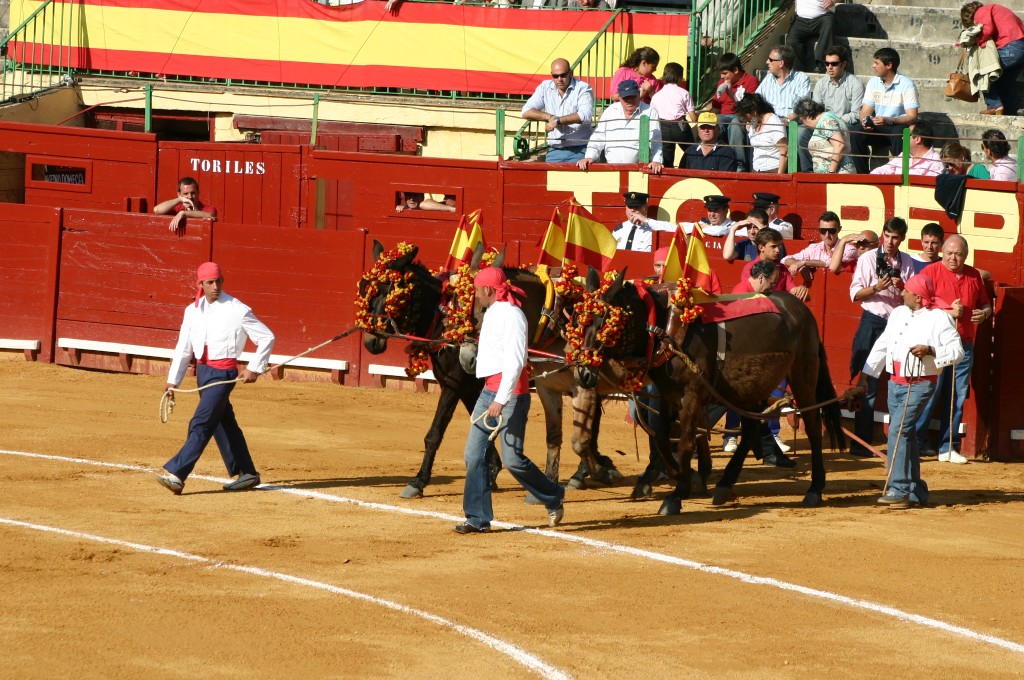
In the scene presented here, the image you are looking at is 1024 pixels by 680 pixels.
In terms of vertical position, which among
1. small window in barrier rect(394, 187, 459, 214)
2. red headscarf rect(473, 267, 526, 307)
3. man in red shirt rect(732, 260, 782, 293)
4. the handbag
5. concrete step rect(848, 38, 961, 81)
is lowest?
red headscarf rect(473, 267, 526, 307)

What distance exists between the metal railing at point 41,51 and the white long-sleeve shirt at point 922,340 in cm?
1573

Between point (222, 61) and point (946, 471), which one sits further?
point (222, 61)

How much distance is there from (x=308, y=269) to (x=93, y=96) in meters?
7.55

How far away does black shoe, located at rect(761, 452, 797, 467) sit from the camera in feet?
45.5

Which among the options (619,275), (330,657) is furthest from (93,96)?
(330,657)

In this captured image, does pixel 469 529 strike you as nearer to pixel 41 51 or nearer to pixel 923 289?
pixel 923 289

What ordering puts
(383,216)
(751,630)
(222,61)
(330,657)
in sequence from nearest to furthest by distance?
1. (330,657)
2. (751,630)
3. (383,216)
4. (222,61)

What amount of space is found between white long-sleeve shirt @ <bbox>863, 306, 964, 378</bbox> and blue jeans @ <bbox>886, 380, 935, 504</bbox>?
0.43ft

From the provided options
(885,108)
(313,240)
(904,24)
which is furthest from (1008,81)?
(313,240)

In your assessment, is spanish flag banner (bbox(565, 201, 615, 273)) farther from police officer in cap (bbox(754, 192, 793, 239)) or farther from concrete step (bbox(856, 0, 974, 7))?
concrete step (bbox(856, 0, 974, 7))

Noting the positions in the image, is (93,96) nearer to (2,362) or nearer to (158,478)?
A: (2,362)

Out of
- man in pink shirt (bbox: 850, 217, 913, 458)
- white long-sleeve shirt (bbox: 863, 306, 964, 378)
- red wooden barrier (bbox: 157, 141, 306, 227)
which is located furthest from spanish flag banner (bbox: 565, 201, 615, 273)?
red wooden barrier (bbox: 157, 141, 306, 227)

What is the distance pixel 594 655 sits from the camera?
7.89m

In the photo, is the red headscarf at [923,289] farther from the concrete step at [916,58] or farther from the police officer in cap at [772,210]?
the concrete step at [916,58]
